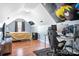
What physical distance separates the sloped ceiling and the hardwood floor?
345 mm

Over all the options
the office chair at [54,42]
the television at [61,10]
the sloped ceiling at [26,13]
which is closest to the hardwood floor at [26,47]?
the office chair at [54,42]

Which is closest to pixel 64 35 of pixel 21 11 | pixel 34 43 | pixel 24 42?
pixel 34 43

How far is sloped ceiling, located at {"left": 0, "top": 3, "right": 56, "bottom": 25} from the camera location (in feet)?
7.35

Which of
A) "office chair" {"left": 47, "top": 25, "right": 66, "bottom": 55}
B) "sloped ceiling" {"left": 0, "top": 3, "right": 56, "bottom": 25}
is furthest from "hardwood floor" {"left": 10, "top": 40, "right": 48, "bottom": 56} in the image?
"sloped ceiling" {"left": 0, "top": 3, "right": 56, "bottom": 25}

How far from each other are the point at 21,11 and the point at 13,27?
29 centimetres

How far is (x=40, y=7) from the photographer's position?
226cm

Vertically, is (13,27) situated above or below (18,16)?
below

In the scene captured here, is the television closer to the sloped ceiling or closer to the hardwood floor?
the sloped ceiling

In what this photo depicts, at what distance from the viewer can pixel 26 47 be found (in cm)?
225

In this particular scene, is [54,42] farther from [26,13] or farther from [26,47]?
[26,13]

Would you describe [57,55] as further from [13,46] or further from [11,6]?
[11,6]

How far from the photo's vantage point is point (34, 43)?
229 centimetres

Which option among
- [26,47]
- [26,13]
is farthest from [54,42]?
[26,13]

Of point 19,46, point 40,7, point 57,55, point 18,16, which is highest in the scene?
point 40,7
